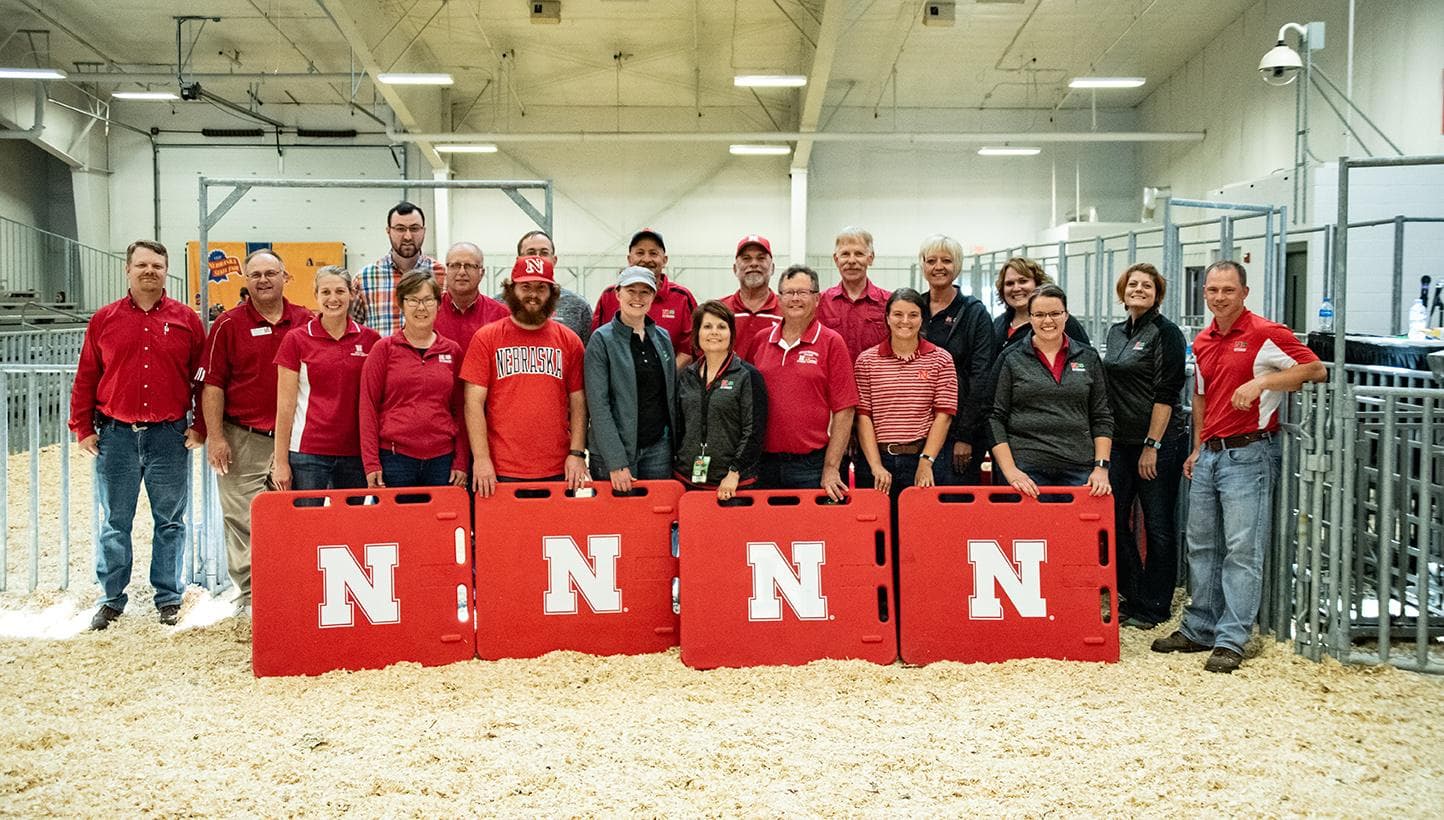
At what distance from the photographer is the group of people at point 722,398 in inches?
184

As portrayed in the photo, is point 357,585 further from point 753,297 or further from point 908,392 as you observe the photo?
point 908,392

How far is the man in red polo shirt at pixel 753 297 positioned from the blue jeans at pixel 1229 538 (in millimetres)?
2175

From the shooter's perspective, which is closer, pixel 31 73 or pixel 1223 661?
pixel 1223 661

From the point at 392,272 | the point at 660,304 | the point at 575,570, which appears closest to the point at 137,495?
the point at 392,272

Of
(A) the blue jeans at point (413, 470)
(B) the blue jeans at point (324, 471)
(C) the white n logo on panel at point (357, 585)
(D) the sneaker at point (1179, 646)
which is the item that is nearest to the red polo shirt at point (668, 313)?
(A) the blue jeans at point (413, 470)

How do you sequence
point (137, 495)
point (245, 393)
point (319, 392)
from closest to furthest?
point (319, 392)
point (245, 393)
point (137, 495)

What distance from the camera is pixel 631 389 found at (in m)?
4.73

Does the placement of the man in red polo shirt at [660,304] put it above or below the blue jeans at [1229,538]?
above

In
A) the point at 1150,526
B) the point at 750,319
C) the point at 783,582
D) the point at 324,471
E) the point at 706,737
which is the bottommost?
the point at 706,737

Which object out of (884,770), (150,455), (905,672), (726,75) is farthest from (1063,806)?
(726,75)

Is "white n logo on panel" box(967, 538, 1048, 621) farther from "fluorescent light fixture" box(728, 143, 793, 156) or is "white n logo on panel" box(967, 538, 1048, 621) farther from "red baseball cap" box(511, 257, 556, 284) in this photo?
"fluorescent light fixture" box(728, 143, 793, 156)

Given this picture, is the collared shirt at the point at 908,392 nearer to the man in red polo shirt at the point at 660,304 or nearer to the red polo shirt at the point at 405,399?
the man in red polo shirt at the point at 660,304

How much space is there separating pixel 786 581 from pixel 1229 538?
2.03m

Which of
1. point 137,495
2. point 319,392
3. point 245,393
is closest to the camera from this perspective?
point 319,392
